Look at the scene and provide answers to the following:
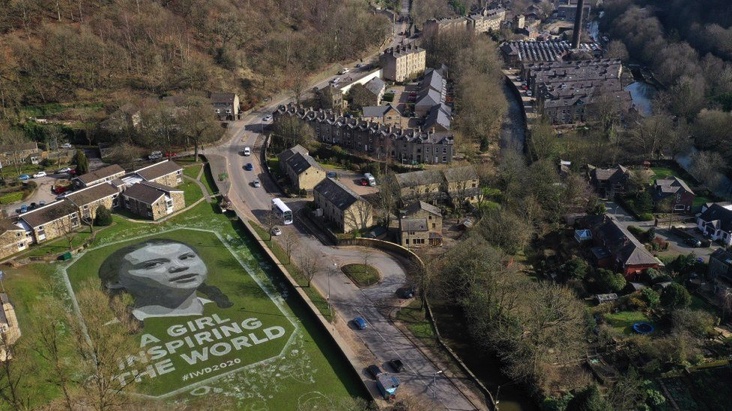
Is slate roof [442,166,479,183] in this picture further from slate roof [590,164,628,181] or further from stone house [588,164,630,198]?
slate roof [590,164,628,181]

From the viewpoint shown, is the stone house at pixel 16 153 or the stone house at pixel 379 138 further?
the stone house at pixel 379 138

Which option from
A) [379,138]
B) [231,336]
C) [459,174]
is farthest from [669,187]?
[231,336]

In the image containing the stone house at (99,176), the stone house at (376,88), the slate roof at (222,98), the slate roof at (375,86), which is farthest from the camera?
the slate roof at (375,86)

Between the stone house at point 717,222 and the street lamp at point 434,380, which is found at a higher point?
A: the stone house at point 717,222

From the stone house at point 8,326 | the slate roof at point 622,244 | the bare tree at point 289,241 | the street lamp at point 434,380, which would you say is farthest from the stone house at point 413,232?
the stone house at point 8,326

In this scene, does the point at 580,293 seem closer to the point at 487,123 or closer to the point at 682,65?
the point at 487,123

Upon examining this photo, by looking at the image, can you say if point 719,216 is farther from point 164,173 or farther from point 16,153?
point 16,153

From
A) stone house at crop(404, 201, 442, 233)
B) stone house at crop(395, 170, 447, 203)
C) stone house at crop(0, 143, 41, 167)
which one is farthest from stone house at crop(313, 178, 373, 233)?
stone house at crop(0, 143, 41, 167)

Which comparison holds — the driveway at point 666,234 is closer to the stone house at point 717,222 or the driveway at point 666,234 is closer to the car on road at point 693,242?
the car on road at point 693,242
